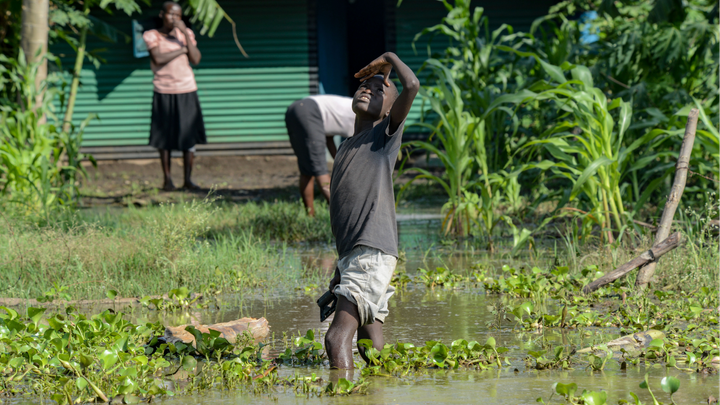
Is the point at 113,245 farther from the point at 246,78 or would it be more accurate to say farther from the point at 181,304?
the point at 246,78

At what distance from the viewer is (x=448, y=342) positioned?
3494 millimetres

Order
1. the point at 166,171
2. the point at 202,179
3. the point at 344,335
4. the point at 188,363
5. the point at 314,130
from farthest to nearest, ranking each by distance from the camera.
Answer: the point at 202,179, the point at 166,171, the point at 314,130, the point at 344,335, the point at 188,363

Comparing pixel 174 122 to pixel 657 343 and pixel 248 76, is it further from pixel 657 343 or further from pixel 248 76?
pixel 657 343

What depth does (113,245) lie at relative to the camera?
508 centimetres

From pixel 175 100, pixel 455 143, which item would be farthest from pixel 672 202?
pixel 175 100

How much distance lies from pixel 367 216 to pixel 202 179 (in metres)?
9.11

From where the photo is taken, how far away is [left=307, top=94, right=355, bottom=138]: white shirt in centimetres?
739

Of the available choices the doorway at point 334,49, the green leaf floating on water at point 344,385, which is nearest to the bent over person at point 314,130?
the green leaf floating on water at point 344,385

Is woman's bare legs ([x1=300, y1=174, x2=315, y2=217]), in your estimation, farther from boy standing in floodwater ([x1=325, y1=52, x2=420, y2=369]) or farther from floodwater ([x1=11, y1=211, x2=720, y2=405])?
boy standing in floodwater ([x1=325, y1=52, x2=420, y2=369])

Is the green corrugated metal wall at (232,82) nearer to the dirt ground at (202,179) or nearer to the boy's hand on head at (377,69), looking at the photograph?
the dirt ground at (202,179)

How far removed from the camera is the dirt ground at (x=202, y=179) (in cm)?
997

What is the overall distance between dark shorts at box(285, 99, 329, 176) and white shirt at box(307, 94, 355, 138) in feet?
0.29

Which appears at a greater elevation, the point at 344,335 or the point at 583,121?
the point at 583,121

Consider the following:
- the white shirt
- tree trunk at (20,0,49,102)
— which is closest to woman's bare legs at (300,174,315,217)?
the white shirt
